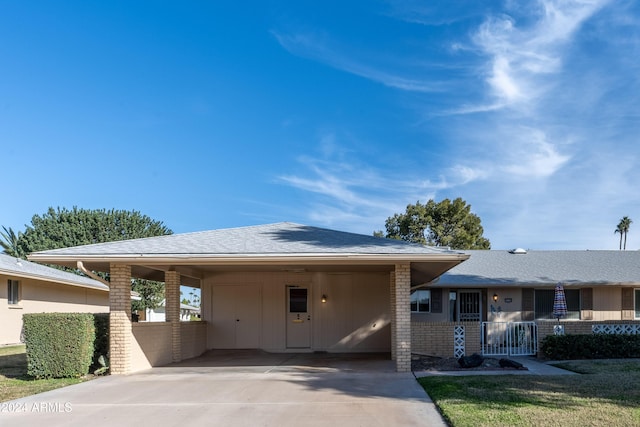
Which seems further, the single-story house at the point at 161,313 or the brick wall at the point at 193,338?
the single-story house at the point at 161,313

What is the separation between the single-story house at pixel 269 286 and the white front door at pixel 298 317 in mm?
32

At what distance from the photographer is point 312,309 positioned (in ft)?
59.9

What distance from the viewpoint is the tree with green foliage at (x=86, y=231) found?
35281 millimetres

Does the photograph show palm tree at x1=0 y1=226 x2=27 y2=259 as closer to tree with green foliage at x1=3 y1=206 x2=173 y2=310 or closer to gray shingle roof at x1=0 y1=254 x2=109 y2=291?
tree with green foliage at x1=3 y1=206 x2=173 y2=310

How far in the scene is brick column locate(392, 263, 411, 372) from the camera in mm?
11844

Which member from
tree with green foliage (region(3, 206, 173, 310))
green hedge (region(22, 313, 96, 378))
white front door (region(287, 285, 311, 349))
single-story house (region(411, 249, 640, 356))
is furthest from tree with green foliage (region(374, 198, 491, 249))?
green hedge (region(22, 313, 96, 378))

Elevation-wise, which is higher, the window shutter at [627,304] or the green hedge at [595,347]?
the window shutter at [627,304]

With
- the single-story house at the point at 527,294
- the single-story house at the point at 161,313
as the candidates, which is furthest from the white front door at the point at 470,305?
the single-story house at the point at 161,313

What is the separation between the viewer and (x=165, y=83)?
63.2 feet

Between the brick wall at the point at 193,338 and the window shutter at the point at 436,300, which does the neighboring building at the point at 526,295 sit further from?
the brick wall at the point at 193,338

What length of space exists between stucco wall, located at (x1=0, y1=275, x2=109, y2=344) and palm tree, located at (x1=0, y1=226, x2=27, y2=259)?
9.34m

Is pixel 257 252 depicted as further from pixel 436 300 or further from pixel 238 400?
pixel 436 300

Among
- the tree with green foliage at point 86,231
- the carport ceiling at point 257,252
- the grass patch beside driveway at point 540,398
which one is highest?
the tree with green foliage at point 86,231

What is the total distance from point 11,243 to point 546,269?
33.7 m
